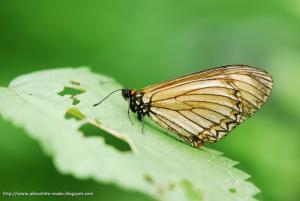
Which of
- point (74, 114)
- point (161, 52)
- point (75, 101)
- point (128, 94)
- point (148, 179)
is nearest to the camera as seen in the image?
point (148, 179)

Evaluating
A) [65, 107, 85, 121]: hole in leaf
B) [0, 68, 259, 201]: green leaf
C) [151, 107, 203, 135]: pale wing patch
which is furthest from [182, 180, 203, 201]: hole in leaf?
[151, 107, 203, 135]: pale wing patch

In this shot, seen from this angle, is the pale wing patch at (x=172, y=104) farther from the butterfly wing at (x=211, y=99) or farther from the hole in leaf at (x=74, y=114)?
the hole in leaf at (x=74, y=114)

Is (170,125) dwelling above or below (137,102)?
below

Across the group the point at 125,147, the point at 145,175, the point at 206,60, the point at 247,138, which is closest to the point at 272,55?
the point at 206,60

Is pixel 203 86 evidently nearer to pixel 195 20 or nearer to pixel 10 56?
pixel 10 56

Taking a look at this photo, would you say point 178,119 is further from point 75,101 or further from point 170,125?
point 75,101

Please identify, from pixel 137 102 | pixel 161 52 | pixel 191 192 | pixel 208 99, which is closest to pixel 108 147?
pixel 191 192

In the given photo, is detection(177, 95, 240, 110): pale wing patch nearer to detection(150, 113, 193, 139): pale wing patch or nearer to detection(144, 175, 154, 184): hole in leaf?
detection(150, 113, 193, 139): pale wing patch
